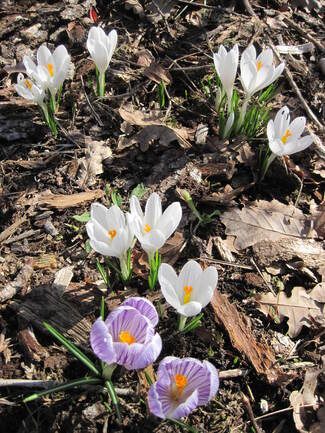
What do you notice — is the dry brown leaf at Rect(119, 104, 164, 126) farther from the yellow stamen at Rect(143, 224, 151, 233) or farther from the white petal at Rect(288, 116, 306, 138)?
the yellow stamen at Rect(143, 224, 151, 233)

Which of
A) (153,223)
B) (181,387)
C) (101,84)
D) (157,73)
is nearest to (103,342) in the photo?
(181,387)

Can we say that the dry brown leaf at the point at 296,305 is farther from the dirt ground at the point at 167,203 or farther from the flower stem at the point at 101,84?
the flower stem at the point at 101,84

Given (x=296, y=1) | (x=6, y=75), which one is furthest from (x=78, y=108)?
(x=296, y=1)

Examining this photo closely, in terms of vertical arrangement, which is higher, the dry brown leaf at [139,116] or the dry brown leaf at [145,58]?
the dry brown leaf at [145,58]

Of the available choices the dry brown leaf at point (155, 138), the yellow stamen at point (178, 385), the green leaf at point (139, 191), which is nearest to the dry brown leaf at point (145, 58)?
the dry brown leaf at point (155, 138)

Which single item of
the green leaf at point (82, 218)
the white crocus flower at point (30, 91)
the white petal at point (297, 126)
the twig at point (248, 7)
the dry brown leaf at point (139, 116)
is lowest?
the green leaf at point (82, 218)

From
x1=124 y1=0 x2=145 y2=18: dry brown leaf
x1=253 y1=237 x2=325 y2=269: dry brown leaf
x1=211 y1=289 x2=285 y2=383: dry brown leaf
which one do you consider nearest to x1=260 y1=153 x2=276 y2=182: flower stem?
x1=253 y1=237 x2=325 y2=269: dry brown leaf

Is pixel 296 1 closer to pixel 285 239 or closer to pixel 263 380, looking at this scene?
pixel 285 239
